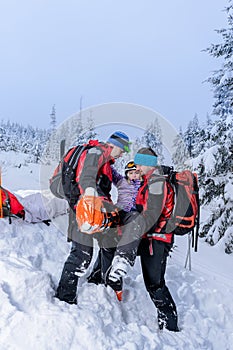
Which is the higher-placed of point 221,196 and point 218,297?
point 221,196

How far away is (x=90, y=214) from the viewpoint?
3.54m

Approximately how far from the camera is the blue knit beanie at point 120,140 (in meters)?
4.20

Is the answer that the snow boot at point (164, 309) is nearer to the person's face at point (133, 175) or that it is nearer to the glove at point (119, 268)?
the glove at point (119, 268)

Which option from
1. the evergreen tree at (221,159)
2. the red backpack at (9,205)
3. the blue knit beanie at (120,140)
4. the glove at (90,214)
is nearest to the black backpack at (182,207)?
the blue knit beanie at (120,140)

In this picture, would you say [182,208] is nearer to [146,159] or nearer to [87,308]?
[146,159]

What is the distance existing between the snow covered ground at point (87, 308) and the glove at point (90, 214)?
0.90 metres

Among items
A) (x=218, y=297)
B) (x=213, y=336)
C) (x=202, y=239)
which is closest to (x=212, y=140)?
(x=202, y=239)

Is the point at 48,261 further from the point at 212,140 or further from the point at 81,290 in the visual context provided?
the point at 212,140

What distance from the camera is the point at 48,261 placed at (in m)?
4.93

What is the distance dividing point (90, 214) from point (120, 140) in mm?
1144

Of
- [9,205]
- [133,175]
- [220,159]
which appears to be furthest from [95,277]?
[220,159]

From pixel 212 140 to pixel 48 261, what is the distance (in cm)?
763

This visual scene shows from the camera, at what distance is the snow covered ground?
3.22 m

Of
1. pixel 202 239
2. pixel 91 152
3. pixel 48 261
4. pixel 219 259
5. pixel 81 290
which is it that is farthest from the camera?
pixel 202 239
